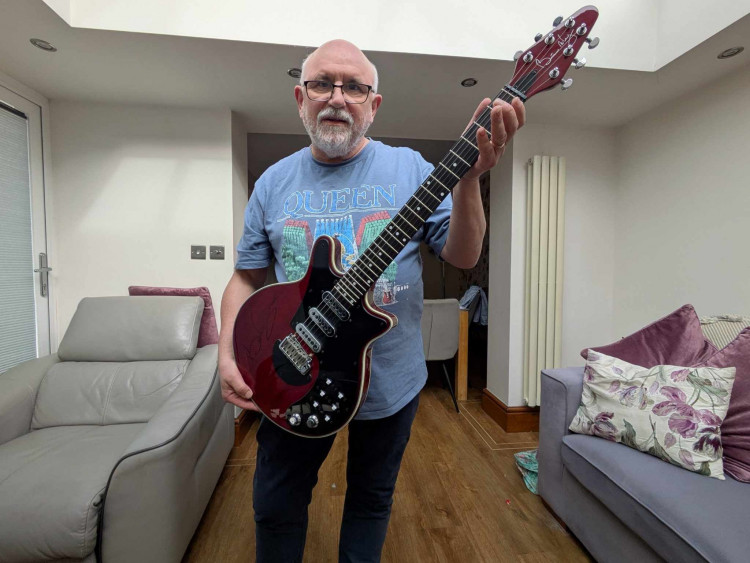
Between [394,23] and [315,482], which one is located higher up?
[394,23]

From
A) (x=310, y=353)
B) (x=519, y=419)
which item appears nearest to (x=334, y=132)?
(x=310, y=353)

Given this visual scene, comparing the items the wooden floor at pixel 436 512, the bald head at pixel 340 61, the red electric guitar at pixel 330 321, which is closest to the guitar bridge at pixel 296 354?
the red electric guitar at pixel 330 321

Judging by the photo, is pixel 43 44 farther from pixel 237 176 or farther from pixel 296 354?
pixel 296 354

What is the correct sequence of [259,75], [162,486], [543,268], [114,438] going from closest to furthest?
1. [162,486]
2. [114,438]
3. [259,75]
4. [543,268]

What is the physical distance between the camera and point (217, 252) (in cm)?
220

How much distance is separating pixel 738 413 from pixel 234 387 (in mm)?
1606

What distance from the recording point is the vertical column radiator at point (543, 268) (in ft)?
7.36

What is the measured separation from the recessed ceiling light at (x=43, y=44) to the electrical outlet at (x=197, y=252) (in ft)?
3.53

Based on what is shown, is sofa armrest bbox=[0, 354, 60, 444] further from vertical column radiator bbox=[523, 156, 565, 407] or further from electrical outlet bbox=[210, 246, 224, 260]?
vertical column radiator bbox=[523, 156, 565, 407]

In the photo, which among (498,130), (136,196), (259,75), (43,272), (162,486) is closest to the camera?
(498,130)

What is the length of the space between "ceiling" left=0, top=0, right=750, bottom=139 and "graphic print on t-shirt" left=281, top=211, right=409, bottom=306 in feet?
3.76

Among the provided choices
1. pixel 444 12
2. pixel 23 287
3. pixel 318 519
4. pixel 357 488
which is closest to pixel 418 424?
pixel 318 519

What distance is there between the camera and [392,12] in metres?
1.53

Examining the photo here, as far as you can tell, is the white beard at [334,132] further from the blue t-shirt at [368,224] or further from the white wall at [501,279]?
the white wall at [501,279]
